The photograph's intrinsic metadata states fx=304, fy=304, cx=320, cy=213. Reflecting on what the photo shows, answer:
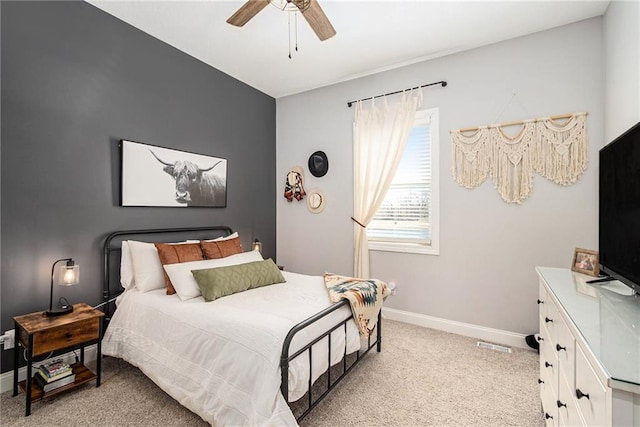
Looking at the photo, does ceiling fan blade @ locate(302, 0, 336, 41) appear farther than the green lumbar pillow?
No

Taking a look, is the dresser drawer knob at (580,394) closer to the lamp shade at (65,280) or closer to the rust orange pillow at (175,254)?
the rust orange pillow at (175,254)

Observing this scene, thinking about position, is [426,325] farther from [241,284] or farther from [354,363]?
[241,284]

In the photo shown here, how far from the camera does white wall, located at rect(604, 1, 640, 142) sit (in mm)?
1934

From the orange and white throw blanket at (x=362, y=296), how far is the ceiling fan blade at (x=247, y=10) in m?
2.03

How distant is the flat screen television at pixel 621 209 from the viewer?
1326 millimetres

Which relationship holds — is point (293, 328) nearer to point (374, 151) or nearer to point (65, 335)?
point (65, 335)

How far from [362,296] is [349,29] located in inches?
93.9

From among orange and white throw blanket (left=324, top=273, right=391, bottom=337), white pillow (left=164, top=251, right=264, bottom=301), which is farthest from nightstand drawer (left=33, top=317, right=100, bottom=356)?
orange and white throw blanket (left=324, top=273, right=391, bottom=337)

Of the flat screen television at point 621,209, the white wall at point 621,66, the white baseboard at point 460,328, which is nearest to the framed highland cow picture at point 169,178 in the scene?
the white baseboard at point 460,328

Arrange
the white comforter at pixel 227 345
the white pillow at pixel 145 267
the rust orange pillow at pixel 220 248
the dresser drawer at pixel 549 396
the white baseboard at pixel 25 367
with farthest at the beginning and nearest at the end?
the rust orange pillow at pixel 220 248 → the white pillow at pixel 145 267 → the white baseboard at pixel 25 367 → the white comforter at pixel 227 345 → the dresser drawer at pixel 549 396

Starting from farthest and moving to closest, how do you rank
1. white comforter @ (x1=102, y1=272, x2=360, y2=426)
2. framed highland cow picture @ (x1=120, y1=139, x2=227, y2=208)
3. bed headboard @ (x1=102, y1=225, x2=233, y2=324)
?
1. framed highland cow picture @ (x1=120, y1=139, x2=227, y2=208)
2. bed headboard @ (x1=102, y1=225, x2=233, y2=324)
3. white comforter @ (x1=102, y1=272, x2=360, y2=426)

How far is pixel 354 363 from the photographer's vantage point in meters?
2.32

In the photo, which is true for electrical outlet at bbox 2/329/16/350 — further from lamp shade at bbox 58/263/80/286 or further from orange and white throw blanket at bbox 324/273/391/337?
orange and white throw blanket at bbox 324/273/391/337

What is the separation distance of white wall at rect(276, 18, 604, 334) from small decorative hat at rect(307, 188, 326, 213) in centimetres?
15
